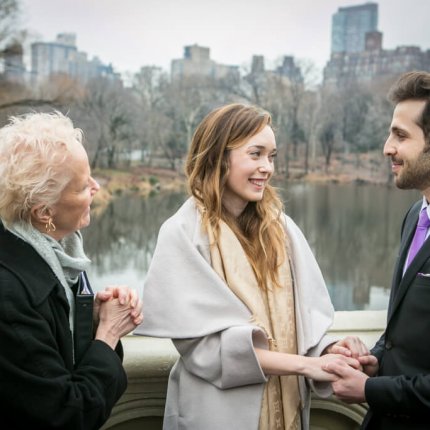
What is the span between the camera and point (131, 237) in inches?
717

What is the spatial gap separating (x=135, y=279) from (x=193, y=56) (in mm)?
26219

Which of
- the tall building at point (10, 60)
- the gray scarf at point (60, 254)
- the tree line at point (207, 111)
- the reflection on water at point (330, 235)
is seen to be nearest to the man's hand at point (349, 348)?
the gray scarf at point (60, 254)

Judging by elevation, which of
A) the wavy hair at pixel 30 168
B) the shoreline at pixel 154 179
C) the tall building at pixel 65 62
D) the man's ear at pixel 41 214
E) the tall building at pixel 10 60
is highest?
the tall building at pixel 65 62

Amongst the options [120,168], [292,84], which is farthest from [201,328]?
[292,84]

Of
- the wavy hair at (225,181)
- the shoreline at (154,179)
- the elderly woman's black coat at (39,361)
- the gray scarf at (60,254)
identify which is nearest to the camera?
the elderly woman's black coat at (39,361)

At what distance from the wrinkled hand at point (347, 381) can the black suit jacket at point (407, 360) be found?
0.12ft

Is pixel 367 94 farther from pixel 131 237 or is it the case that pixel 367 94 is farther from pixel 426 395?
pixel 426 395

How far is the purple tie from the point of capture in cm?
165

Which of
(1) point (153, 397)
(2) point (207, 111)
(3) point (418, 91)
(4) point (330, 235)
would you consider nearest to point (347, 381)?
(1) point (153, 397)

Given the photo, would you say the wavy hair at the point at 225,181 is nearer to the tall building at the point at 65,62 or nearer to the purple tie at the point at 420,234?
the purple tie at the point at 420,234

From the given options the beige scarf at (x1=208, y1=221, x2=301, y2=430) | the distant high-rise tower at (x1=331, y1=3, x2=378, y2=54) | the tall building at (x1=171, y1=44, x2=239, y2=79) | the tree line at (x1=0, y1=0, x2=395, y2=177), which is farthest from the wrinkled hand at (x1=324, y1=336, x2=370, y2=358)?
the distant high-rise tower at (x1=331, y1=3, x2=378, y2=54)

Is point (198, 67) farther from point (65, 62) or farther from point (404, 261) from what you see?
point (404, 261)

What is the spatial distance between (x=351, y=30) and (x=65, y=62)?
2672cm

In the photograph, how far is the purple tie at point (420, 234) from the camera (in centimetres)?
165
